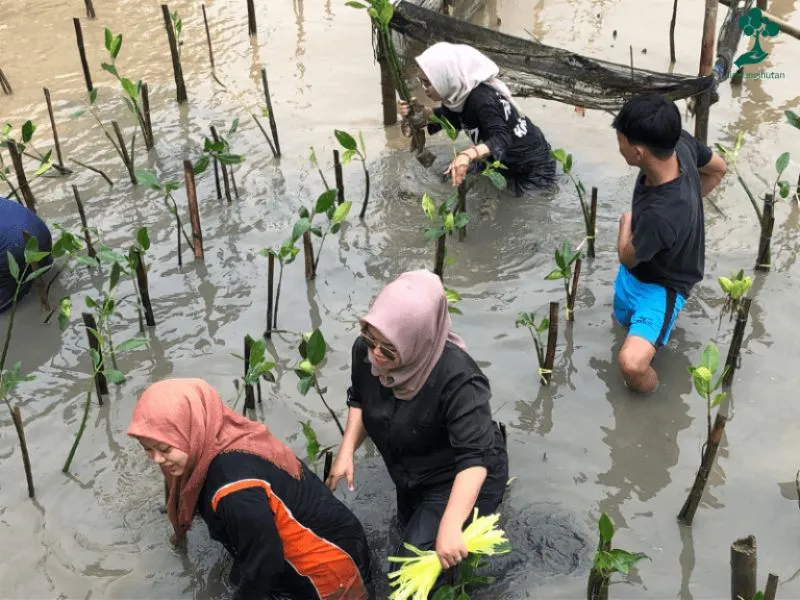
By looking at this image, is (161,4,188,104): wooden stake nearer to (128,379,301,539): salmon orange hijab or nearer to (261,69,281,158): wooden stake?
(261,69,281,158): wooden stake

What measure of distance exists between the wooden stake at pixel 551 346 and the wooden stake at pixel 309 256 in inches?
57.5

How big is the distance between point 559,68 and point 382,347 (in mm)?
3401

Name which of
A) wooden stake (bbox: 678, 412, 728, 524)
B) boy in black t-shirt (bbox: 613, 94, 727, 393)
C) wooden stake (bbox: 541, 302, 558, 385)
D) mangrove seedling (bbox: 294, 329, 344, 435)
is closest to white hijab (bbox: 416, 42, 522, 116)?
boy in black t-shirt (bbox: 613, 94, 727, 393)

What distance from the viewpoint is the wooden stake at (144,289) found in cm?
412

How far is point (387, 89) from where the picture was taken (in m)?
6.20

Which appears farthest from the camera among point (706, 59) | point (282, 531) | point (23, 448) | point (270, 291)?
point (706, 59)

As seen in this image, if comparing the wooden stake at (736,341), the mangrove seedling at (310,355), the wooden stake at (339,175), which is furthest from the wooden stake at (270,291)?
the wooden stake at (736,341)

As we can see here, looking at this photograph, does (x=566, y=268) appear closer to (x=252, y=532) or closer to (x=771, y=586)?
(x=771, y=586)

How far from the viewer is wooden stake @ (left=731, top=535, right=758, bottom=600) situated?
238 cm

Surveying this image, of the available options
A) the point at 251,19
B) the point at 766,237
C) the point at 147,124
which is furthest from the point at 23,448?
the point at 251,19

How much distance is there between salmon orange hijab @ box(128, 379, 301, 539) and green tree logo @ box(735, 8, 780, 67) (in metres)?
5.05

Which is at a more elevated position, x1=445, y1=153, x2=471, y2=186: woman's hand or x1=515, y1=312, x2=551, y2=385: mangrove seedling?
x1=445, y1=153, x2=471, y2=186: woman's hand

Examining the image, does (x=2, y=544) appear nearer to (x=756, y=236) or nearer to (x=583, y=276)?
(x=583, y=276)

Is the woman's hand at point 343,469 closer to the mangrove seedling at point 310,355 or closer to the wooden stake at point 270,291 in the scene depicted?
the mangrove seedling at point 310,355
